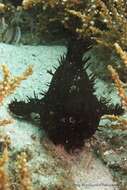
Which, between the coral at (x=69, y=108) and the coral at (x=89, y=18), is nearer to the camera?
the coral at (x=69, y=108)

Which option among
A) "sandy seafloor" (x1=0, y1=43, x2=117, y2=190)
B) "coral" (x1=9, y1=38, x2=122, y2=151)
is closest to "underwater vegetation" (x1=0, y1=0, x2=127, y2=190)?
"coral" (x1=9, y1=38, x2=122, y2=151)

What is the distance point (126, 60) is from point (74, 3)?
189cm

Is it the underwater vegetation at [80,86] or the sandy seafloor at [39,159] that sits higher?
the underwater vegetation at [80,86]

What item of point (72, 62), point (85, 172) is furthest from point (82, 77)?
point (85, 172)

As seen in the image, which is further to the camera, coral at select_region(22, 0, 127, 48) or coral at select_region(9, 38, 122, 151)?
coral at select_region(22, 0, 127, 48)

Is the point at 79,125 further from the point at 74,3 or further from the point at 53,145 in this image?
the point at 74,3

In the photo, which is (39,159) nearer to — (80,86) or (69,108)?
(69,108)

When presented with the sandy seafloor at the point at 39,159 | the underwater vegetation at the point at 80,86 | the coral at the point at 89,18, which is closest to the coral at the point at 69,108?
the underwater vegetation at the point at 80,86

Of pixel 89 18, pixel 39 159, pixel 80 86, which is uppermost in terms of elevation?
pixel 89 18

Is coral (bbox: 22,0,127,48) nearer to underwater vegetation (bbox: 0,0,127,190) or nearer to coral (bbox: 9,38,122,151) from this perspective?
underwater vegetation (bbox: 0,0,127,190)

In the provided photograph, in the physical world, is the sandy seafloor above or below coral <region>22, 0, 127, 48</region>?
below

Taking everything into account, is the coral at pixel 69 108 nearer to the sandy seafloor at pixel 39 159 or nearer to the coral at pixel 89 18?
the sandy seafloor at pixel 39 159

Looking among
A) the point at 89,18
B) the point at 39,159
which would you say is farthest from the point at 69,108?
the point at 89,18

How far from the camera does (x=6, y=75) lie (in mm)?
2881
